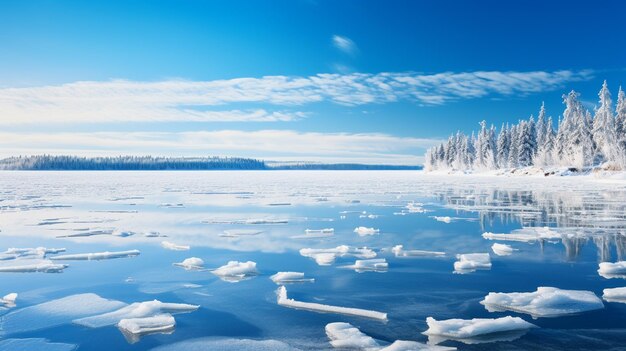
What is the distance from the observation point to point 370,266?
8.92 m

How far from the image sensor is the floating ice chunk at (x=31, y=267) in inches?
348

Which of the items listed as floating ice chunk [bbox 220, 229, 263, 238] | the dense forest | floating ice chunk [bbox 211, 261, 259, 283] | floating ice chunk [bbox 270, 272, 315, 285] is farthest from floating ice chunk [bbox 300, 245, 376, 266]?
the dense forest

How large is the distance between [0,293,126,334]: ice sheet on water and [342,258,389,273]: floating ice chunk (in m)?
4.31

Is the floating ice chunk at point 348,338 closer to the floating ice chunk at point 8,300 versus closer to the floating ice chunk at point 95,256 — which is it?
the floating ice chunk at point 8,300

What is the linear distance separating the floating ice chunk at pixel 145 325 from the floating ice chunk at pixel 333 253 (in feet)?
14.1

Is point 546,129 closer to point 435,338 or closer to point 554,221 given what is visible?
point 554,221

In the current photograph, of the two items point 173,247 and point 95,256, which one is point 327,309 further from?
point 95,256

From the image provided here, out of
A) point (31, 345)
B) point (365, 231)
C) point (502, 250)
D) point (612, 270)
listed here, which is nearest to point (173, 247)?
point (365, 231)

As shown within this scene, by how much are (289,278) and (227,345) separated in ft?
9.87

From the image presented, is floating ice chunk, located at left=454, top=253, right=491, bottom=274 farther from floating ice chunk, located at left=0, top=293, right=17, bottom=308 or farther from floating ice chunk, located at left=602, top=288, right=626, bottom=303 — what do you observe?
floating ice chunk, located at left=0, top=293, right=17, bottom=308

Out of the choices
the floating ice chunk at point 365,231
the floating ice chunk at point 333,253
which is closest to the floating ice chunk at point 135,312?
the floating ice chunk at point 333,253

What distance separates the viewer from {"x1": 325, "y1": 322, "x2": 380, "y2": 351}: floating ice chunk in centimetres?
486

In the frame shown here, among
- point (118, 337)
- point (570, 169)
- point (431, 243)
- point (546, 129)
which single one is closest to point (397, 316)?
point (118, 337)

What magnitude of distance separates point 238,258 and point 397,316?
4.96 metres
